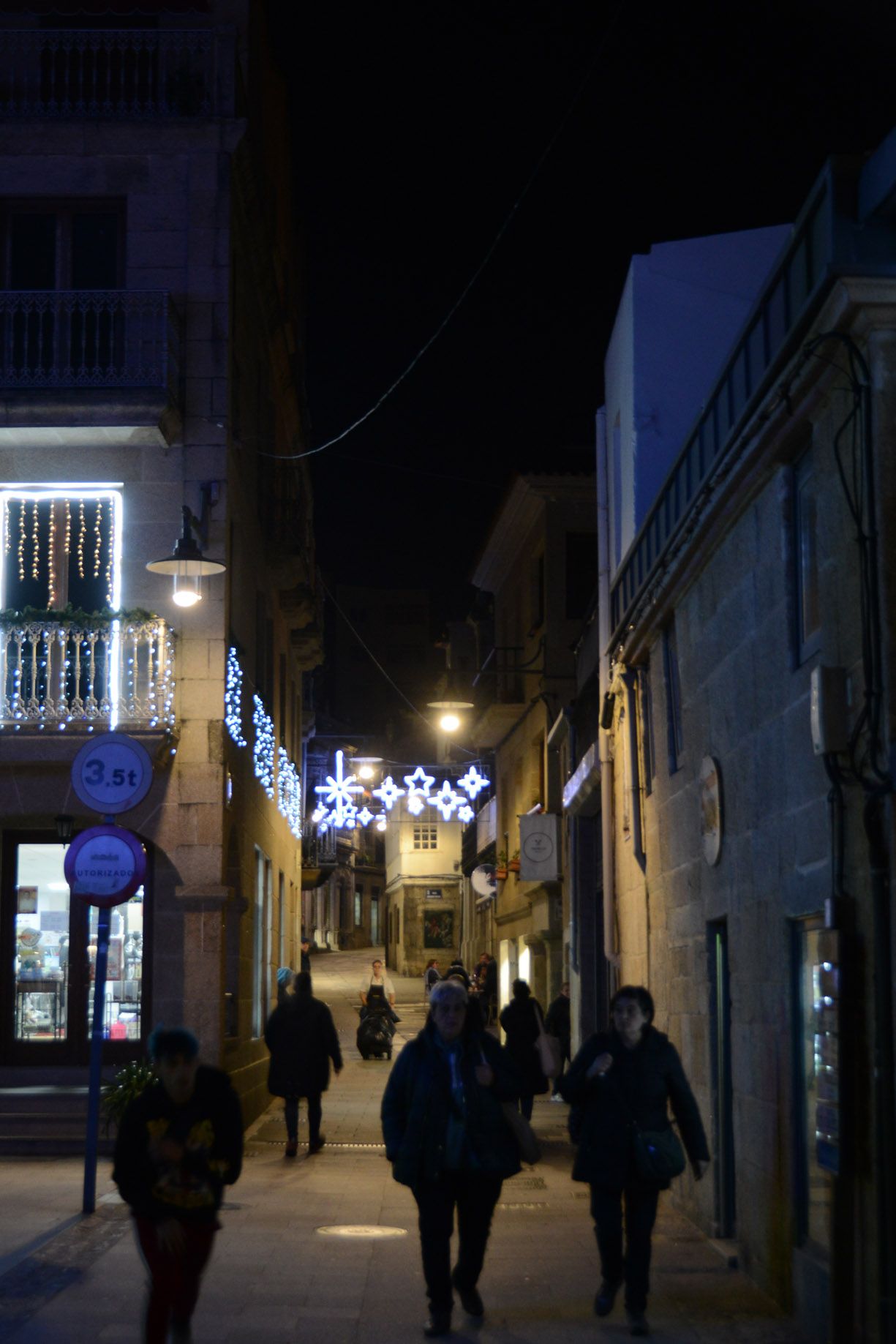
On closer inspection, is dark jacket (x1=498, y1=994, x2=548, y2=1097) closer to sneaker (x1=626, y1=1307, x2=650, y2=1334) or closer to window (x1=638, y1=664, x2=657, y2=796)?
window (x1=638, y1=664, x2=657, y2=796)

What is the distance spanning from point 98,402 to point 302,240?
1657 cm

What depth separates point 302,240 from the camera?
33.2m

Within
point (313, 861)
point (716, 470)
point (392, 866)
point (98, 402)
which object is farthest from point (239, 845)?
point (392, 866)

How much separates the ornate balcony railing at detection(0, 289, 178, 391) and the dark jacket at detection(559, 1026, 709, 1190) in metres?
10.9

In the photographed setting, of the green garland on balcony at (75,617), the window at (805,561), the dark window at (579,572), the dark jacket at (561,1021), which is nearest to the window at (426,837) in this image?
the dark window at (579,572)

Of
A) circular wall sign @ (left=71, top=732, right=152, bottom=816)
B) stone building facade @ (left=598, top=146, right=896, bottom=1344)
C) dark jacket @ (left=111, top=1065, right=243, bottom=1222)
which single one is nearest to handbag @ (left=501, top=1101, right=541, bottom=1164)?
stone building facade @ (left=598, top=146, right=896, bottom=1344)

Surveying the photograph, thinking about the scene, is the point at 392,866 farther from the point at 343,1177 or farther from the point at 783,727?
the point at 783,727

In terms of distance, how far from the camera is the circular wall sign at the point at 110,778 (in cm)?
1230

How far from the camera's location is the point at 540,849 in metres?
27.3

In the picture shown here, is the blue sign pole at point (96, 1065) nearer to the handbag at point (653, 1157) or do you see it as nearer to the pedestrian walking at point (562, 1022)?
the handbag at point (653, 1157)

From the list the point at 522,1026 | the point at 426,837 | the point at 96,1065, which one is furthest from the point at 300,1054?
the point at 426,837

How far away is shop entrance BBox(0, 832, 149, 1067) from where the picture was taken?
18406 mm

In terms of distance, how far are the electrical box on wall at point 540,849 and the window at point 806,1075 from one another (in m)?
17.9

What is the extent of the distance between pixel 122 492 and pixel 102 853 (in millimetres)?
6834
